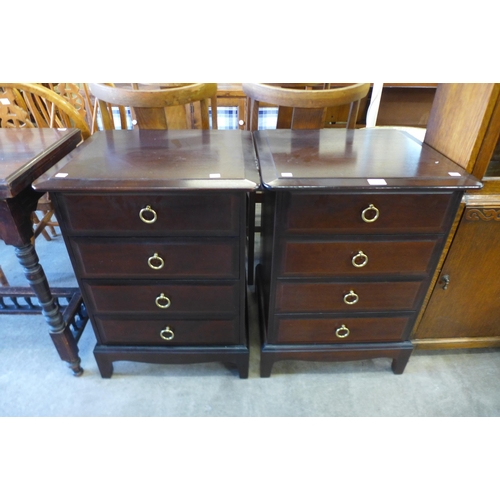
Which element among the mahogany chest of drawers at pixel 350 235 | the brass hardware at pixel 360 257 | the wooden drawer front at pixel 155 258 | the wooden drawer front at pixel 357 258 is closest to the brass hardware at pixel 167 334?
the wooden drawer front at pixel 155 258

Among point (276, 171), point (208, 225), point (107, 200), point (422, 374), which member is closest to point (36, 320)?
point (107, 200)

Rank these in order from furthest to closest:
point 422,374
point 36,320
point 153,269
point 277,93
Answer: point 36,320 < point 422,374 < point 277,93 < point 153,269

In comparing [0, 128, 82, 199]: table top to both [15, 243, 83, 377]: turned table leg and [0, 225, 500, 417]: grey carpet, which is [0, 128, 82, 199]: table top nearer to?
[15, 243, 83, 377]: turned table leg

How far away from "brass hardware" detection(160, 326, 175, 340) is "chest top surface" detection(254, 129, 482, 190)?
0.63m

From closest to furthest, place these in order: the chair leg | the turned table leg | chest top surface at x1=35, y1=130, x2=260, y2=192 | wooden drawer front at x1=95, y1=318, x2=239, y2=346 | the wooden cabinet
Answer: chest top surface at x1=35, y1=130, x2=260, y2=192
the wooden cabinet
the turned table leg
wooden drawer front at x1=95, y1=318, x2=239, y2=346
the chair leg

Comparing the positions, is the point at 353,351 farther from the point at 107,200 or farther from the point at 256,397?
the point at 107,200

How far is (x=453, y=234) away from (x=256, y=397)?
2.86 feet

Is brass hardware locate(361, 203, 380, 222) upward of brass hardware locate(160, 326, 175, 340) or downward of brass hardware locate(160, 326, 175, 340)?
upward

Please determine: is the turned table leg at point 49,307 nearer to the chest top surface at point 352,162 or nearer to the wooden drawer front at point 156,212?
the wooden drawer front at point 156,212

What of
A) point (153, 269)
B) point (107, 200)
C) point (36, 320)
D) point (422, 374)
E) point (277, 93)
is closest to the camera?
point (107, 200)

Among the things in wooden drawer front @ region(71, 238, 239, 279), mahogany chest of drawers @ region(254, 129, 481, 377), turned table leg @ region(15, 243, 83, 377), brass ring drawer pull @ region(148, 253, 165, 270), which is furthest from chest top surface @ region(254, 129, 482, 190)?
turned table leg @ region(15, 243, 83, 377)

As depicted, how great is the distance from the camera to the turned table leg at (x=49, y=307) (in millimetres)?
1077

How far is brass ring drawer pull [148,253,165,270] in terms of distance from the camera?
1.00m

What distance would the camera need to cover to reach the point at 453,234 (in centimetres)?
110
